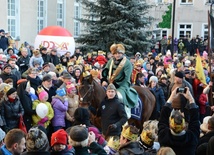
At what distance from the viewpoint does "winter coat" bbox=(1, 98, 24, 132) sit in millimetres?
8359

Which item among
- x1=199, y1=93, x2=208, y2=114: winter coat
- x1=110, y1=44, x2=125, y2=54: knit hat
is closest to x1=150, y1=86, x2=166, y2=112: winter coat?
x1=199, y1=93, x2=208, y2=114: winter coat

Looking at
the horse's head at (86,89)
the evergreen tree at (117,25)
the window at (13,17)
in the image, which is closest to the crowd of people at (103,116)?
the horse's head at (86,89)

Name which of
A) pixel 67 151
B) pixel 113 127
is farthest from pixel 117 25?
pixel 67 151

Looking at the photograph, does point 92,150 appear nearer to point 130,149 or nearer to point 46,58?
point 130,149

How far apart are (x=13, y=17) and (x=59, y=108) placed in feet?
53.5

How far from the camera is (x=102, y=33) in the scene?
2395 centimetres

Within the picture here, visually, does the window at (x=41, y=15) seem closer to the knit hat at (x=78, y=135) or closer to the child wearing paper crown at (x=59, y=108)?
the child wearing paper crown at (x=59, y=108)

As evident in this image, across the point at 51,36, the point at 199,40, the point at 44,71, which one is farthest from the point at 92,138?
the point at 199,40

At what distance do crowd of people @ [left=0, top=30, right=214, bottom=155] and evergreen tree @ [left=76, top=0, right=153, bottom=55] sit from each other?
8.40 m

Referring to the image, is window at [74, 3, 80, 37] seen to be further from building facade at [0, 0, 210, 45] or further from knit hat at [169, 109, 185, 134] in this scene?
knit hat at [169, 109, 185, 134]

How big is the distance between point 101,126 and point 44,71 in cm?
385

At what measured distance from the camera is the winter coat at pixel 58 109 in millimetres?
9227

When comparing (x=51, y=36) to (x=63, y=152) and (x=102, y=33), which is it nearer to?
(x=102, y=33)

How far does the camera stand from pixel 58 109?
364 inches
